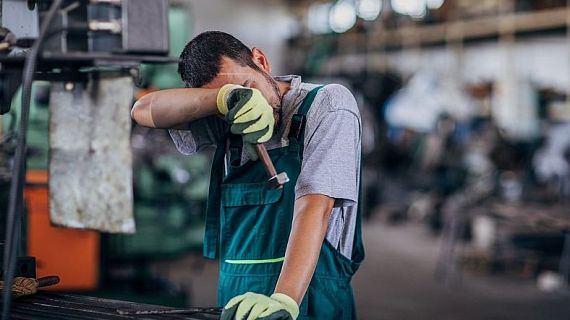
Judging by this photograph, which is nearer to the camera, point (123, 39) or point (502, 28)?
point (123, 39)

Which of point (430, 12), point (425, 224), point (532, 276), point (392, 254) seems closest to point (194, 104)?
point (532, 276)

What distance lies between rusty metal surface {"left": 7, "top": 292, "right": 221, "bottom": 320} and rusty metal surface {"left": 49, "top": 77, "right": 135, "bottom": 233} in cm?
55

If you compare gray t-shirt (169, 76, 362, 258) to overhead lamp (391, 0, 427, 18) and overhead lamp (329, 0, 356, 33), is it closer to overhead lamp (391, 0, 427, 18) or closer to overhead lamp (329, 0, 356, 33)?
overhead lamp (391, 0, 427, 18)

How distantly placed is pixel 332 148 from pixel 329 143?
0.04 ft

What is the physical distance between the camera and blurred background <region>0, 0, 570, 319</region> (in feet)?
14.6

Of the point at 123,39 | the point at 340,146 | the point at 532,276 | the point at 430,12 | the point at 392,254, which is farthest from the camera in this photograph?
the point at 430,12

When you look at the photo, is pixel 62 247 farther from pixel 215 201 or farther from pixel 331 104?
pixel 331 104

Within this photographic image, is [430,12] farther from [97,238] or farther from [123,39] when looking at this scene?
[123,39]

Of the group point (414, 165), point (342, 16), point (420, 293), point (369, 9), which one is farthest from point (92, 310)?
point (342, 16)

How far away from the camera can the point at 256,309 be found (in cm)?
131

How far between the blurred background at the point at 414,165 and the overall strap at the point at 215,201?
36.9 inches

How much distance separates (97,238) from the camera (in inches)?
164

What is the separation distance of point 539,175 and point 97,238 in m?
3.99

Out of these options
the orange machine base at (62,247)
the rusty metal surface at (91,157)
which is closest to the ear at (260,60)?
the rusty metal surface at (91,157)
